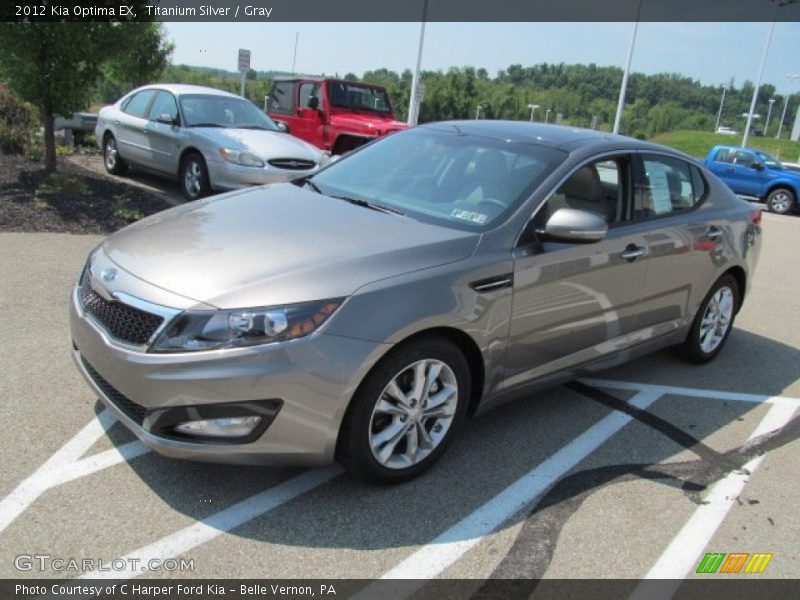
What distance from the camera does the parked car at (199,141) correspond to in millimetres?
8711

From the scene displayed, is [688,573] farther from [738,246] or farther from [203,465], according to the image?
[738,246]

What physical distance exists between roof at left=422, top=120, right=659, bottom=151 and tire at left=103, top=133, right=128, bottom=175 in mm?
7648

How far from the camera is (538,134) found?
422cm

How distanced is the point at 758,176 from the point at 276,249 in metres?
21.1

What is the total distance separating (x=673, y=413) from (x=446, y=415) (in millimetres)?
1824

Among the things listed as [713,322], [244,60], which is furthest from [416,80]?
[713,322]

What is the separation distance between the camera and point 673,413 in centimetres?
434

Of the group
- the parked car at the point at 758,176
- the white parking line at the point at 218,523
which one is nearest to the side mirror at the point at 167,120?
the white parking line at the point at 218,523

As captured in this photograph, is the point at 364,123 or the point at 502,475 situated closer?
the point at 502,475

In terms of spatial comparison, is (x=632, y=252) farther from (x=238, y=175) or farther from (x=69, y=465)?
(x=238, y=175)

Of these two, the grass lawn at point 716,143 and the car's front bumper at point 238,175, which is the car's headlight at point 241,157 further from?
the grass lawn at point 716,143

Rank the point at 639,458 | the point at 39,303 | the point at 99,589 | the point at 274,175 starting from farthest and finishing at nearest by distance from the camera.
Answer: the point at 274,175, the point at 39,303, the point at 639,458, the point at 99,589

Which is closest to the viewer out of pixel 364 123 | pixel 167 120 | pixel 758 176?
pixel 167 120

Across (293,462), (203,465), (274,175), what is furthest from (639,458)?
(274,175)
